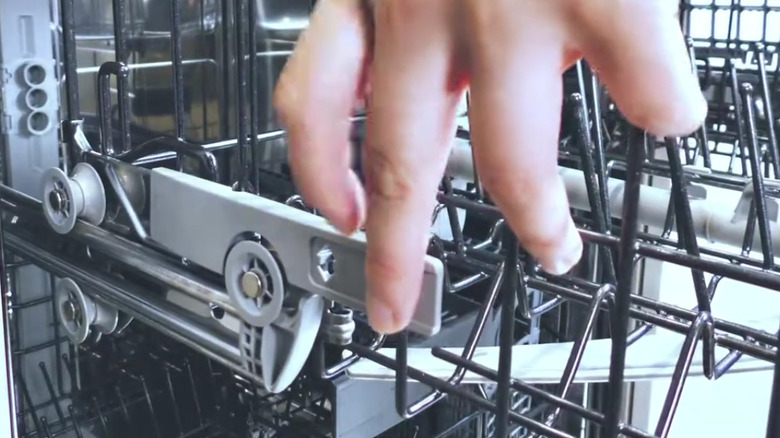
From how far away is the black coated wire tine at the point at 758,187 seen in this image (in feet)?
1.45

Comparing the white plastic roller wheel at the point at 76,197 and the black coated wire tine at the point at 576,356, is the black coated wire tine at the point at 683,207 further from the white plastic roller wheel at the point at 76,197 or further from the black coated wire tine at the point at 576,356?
the white plastic roller wheel at the point at 76,197

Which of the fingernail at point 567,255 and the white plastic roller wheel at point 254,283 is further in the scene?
the white plastic roller wheel at point 254,283

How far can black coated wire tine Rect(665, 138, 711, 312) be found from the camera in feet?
1.02

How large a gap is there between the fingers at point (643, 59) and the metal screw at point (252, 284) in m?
0.19

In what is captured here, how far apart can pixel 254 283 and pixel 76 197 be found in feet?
0.44

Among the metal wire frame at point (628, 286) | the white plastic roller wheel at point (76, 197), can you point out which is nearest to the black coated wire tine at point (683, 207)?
the metal wire frame at point (628, 286)

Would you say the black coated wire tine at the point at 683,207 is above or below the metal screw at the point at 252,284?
above

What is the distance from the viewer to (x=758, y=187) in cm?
44

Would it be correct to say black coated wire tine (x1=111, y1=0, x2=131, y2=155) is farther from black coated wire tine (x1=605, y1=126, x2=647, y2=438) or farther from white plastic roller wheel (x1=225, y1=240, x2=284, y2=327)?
black coated wire tine (x1=605, y1=126, x2=647, y2=438)

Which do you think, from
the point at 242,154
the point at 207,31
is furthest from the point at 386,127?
the point at 207,31

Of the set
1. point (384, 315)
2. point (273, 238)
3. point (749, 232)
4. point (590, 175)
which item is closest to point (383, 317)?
point (384, 315)

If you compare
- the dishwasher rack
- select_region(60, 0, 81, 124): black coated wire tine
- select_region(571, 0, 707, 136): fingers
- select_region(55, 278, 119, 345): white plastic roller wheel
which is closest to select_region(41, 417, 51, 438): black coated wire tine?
the dishwasher rack

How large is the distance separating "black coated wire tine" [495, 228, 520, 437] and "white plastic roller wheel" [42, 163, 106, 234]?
233 millimetres

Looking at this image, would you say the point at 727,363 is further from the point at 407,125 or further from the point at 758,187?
the point at 407,125
